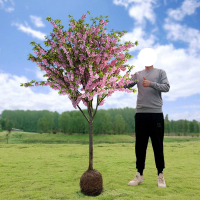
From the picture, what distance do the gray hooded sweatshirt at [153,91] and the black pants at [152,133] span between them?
0.16m

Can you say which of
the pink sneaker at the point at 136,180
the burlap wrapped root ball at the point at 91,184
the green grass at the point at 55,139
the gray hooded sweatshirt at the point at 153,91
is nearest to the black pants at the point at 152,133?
the gray hooded sweatshirt at the point at 153,91

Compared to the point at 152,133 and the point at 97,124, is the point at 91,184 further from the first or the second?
the point at 97,124

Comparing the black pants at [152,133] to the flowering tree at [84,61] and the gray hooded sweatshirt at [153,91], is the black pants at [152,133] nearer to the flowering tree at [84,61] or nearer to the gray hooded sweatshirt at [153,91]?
the gray hooded sweatshirt at [153,91]

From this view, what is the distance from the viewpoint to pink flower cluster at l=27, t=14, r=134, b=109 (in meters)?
4.31

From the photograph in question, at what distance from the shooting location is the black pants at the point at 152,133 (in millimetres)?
4574

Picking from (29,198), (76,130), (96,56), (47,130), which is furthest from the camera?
(47,130)

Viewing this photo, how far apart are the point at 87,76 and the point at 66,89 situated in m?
0.63

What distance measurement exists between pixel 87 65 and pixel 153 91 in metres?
1.83

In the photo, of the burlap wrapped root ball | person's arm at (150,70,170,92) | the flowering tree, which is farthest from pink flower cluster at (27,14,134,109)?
the burlap wrapped root ball

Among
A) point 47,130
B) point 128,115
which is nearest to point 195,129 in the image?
point 128,115

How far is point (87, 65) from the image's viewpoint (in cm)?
437

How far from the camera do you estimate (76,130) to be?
52.9 m

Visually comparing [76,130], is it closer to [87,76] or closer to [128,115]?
[128,115]

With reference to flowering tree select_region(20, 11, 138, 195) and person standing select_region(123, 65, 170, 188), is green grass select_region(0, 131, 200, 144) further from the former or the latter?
flowering tree select_region(20, 11, 138, 195)
